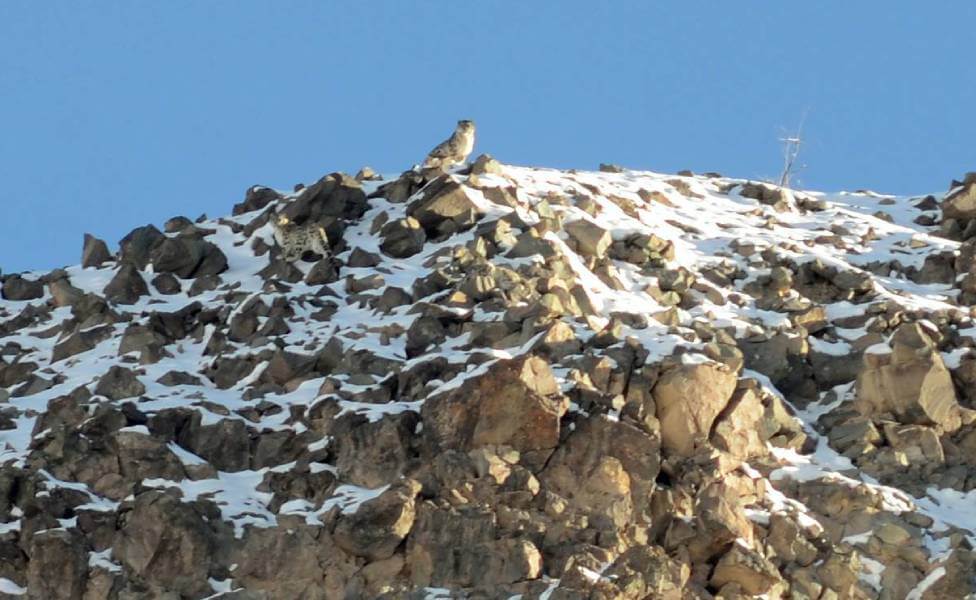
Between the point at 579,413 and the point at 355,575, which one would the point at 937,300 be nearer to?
the point at 579,413

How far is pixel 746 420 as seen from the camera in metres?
29.3

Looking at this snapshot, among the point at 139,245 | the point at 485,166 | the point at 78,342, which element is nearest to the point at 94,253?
the point at 139,245

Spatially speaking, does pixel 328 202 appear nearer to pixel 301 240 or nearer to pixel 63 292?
pixel 301 240

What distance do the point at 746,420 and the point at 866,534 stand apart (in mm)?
2560

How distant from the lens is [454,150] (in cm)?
3775

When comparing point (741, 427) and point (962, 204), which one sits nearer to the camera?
point (741, 427)

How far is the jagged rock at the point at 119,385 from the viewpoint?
1189 inches

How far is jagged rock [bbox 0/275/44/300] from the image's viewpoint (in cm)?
3566

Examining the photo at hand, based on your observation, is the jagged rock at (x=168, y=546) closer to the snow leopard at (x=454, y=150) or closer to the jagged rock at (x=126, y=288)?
the jagged rock at (x=126, y=288)

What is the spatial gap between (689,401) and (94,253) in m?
13.1

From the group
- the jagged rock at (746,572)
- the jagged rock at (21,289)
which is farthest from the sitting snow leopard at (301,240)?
the jagged rock at (746,572)

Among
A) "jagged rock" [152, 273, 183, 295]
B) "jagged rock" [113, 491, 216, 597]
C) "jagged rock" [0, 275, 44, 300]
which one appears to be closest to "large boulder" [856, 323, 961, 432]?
"jagged rock" [113, 491, 216, 597]

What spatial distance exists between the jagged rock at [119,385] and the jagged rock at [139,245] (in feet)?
17.2

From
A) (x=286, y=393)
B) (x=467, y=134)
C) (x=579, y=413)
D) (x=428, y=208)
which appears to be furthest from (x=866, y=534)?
(x=467, y=134)
